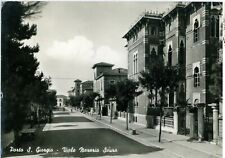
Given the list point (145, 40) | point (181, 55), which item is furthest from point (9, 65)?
point (145, 40)

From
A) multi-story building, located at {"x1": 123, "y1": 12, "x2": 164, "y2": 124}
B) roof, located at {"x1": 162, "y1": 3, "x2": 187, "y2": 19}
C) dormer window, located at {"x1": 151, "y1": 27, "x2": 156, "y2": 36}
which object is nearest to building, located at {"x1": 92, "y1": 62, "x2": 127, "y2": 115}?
multi-story building, located at {"x1": 123, "y1": 12, "x2": 164, "y2": 124}

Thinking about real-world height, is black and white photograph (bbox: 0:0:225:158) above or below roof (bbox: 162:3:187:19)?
below

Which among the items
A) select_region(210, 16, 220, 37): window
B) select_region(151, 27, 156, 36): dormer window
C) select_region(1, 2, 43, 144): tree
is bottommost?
select_region(1, 2, 43, 144): tree

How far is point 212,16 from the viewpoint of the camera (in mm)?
22156

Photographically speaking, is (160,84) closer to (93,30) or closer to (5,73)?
(93,30)

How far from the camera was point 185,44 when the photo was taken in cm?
2638

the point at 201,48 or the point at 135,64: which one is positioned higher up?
the point at 201,48

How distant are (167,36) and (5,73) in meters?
21.3

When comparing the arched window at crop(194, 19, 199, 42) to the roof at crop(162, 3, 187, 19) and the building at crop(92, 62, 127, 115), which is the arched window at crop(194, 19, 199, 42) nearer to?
the roof at crop(162, 3, 187, 19)

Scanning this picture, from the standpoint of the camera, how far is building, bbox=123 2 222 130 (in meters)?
22.3

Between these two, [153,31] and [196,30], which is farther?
[153,31]

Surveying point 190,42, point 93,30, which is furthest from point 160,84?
point 190,42

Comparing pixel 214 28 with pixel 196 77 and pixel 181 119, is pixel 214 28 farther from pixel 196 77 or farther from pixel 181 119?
pixel 181 119

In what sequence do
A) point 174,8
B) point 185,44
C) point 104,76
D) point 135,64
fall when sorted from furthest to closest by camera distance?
point 104,76 < point 135,64 < point 174,8 < point 185,44
